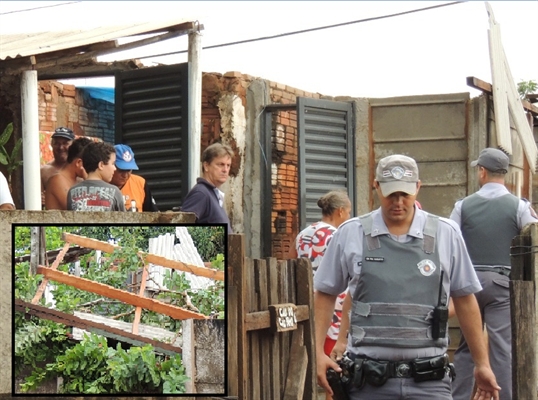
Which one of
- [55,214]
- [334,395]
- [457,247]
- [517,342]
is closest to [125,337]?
[55,214]

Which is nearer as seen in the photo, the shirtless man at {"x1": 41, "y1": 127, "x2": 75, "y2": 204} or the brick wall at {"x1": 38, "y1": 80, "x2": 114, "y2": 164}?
the shirtless man at {"x1": 41, "y1": 127, "x2": 75, "y2": 204}

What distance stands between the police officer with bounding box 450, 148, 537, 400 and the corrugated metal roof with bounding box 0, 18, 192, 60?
9.26ft

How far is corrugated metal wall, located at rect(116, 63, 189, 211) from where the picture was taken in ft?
34.5

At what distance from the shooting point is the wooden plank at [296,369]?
7.57 meters

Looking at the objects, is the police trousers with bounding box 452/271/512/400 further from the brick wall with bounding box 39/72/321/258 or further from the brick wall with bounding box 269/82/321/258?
the brick wall with bounding box 269/82/321/258

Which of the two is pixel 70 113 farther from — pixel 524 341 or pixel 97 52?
pixel 524 341

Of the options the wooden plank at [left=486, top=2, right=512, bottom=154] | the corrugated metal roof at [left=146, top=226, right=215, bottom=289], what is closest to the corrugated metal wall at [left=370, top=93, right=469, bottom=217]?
the wooden plank at [left=486, top=2, right=512, bottom=154]

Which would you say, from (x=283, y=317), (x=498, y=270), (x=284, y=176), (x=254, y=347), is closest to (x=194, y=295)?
(x=254, y=347)

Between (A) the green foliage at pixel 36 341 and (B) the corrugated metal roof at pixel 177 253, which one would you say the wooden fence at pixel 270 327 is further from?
(A) the green foliage at pixel 36 341

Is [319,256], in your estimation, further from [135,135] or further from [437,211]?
[437,211]

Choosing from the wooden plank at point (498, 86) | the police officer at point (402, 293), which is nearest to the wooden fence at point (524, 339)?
the police officer at point (402, 293)

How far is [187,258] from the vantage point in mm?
4984

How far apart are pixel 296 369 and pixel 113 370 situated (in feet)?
9.13

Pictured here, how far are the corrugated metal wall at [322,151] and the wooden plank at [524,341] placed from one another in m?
5.13
